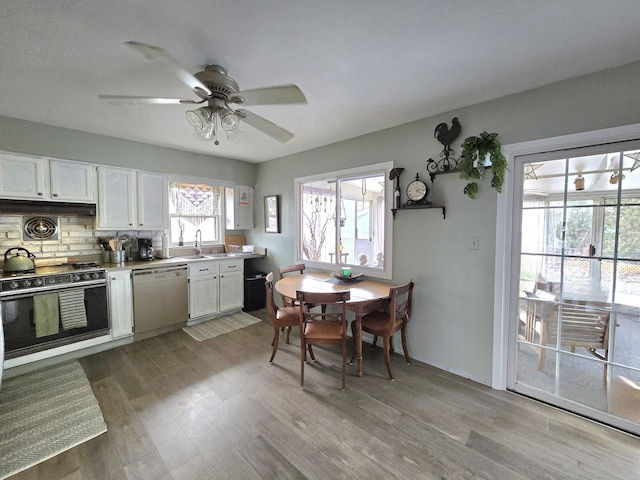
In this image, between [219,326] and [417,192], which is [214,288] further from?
[417,192]

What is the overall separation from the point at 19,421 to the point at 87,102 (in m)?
2.63

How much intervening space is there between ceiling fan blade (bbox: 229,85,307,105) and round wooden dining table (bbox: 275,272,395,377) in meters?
1.62

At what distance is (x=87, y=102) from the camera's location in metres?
2.41

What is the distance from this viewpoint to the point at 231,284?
4.20 m

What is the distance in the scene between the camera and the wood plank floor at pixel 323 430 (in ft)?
5.20

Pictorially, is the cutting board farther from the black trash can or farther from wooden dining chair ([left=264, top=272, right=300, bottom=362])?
wooden dining chair ([left=264, top=272, right=300, bottom=362])

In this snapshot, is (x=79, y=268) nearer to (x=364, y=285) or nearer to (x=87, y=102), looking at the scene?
(x=87, y=102)

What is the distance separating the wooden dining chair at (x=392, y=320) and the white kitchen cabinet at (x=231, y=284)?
2.32 m

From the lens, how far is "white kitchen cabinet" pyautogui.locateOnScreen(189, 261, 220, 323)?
3.77m

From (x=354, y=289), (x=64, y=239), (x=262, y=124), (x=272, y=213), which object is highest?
(x=262, y=124)

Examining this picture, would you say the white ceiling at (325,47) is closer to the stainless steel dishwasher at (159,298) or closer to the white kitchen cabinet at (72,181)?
the white kitchen cabinet at (72,181)

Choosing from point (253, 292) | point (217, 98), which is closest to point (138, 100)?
point (217, 98)

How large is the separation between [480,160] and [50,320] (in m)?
4.32

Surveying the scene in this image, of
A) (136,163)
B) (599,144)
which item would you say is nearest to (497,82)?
(599,144)
